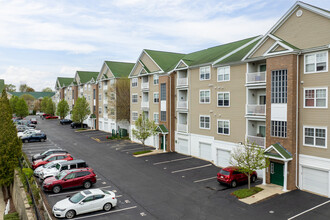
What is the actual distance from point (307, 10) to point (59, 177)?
79.7 feet

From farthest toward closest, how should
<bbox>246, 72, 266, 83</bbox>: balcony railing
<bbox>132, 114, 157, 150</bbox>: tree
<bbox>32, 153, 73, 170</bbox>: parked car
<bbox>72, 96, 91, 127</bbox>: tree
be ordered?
<bbox>72, 96, 91, 127</bbox>: tree
<bbox>132, 114, 157, 150</bbox>: tree
<bbox>32, 153, 73, 170</bbox>: parked car
<bbox>246, 72, 266, 83</bbox>: balcony railing

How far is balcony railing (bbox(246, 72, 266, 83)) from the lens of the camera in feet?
80.0

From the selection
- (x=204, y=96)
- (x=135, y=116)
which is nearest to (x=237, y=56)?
(x=204, y=96)

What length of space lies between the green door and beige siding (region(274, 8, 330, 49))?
1004cm

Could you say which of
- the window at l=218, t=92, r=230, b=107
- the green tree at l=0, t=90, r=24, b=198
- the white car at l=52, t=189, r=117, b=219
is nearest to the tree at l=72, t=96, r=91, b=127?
the green tree at l=0, t=90, r=24, b=198

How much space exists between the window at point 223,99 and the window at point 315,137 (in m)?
8.98

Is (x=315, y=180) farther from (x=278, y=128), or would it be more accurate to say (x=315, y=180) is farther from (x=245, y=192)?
(x=245, y=192)

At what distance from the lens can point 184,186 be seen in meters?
22.8

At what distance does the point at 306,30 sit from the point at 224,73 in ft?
30.8

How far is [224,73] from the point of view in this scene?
94.5 ft

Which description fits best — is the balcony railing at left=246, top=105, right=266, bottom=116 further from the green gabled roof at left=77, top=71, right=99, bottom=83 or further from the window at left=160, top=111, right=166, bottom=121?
the green gabled roof at left=77, top=71, right=99, bottom=83

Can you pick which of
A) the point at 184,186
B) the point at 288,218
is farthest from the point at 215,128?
the point at 288,218

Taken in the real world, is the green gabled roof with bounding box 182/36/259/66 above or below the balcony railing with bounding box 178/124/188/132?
above

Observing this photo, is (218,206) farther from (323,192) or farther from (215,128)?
(215,128)
